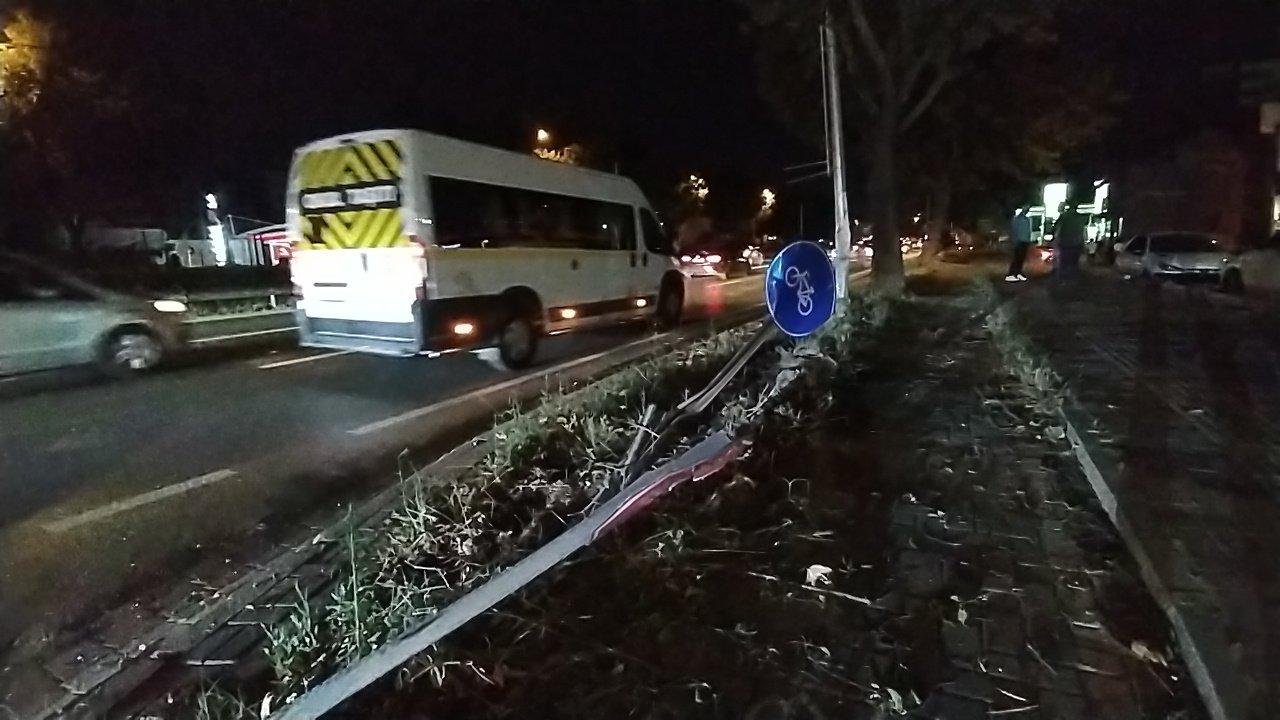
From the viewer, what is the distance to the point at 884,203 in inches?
894

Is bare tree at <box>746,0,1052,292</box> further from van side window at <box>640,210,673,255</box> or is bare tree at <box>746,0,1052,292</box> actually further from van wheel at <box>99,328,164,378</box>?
van wheel at <box>99,328,164,378</box>

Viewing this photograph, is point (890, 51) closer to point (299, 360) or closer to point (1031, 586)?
point (299, 360)

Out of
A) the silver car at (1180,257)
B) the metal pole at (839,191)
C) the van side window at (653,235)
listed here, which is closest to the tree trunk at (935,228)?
the silver car at (1180,257)

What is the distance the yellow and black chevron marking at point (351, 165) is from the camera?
10242mm

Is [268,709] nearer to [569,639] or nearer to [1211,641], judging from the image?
[569,639]

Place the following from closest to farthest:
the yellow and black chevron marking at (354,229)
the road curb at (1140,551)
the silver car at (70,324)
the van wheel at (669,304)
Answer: the road curb at (1140,551) < the silver car at (70,324) < the yellow and black chevron marking at (354,229) < the van wheel at (669,304)

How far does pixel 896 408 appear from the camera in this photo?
7562 millimetres

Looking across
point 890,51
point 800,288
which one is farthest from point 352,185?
point 890,51

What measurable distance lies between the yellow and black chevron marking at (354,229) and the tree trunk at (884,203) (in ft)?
45.8

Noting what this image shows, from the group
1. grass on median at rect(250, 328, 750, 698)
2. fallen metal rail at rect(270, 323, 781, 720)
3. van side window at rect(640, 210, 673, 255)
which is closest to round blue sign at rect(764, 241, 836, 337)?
fallen metal rail at rect(270, 323, 781, 720)

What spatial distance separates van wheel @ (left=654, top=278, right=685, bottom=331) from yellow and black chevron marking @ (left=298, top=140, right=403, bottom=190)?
618cm

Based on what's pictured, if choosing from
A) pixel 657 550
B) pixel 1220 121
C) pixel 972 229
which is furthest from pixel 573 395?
pixel 972 229

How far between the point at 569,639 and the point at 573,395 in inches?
170

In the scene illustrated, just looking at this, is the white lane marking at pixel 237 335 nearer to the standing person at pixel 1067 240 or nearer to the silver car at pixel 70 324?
the silver car at pixel 70 324
